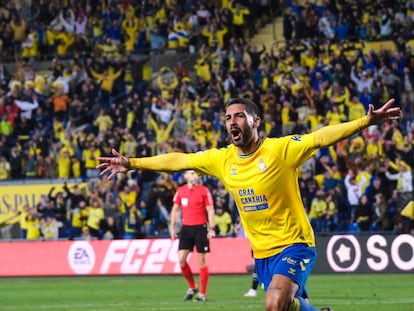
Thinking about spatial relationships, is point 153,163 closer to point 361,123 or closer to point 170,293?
point 361,123

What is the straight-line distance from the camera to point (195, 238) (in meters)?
19.1

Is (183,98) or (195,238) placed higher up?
(183,98)

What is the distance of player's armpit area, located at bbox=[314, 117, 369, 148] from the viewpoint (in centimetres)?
896

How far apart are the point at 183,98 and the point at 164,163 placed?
21.2 metres

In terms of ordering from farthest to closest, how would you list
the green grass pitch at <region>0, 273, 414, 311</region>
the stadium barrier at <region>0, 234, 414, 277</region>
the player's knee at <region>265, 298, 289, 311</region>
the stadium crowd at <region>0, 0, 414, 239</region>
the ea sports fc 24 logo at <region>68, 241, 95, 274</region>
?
1. the stadium crowd at <region>0, 0, 414, 239</region>
2. the ea sports fc 24 logo at <region>68, 241, 95, 274</region>
3. the stadium barrier at <region>0, 234, 414, 277</region>
4. the green grass pitch at <region>0, 273, 414, 311</region>
5. the player's knee at <region>265, 298, 289, 311</region>

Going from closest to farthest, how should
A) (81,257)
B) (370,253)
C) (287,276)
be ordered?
(287,276), (370,253), (81,257)

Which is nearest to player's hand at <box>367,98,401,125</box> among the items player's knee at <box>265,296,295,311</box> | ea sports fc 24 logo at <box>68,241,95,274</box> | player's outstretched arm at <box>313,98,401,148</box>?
player's outstretched arm at <box>313,98,401,148</box>

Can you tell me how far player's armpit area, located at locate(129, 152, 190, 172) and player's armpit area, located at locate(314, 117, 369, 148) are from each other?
152cm

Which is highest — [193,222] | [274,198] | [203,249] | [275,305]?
[274,198]

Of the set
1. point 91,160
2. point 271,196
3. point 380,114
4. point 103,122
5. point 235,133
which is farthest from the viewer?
point 103,122

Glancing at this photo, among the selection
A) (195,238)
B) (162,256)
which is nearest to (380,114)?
(195,238)

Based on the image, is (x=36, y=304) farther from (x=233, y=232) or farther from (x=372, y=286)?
(x=233, y=232)

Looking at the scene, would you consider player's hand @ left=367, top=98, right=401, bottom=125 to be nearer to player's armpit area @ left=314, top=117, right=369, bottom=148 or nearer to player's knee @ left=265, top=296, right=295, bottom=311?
player's armpit area @ left=314, top=117, right=369, bottom=148

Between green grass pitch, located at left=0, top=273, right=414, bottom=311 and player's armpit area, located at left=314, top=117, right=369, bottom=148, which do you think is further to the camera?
green grass pitch, located at left=0, top=273, right=414, bottom=311
